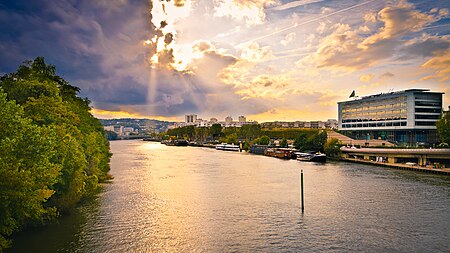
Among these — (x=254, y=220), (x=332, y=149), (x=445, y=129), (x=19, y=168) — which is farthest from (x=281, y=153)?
(x=19, y=168)

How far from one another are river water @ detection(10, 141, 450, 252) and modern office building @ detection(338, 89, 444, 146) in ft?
188

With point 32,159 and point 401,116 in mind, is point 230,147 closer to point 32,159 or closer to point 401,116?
point 401,116

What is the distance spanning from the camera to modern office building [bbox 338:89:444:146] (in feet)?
300

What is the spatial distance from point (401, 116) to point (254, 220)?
8360cm

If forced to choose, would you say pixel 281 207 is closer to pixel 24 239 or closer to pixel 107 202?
Answer: pixel 107 202

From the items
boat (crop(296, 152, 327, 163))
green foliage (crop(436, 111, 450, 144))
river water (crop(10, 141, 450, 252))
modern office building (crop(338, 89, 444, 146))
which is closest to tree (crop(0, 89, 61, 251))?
river water (crop(10, 141, 450, 252))

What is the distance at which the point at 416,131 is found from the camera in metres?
92.5

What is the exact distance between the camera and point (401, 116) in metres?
94.3

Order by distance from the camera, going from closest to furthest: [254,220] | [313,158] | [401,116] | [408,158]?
[254,220]
[408,158]
[313,158]
[401,116]

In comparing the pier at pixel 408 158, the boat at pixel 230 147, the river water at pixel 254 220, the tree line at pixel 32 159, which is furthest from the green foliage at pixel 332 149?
the tree line at pixel 32 159

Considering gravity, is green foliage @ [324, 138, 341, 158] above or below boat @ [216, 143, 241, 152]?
above

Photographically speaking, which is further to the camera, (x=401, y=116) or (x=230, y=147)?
(x=230, y=147)

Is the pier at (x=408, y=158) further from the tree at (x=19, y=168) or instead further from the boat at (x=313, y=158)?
the tree at (x=19, y=168)

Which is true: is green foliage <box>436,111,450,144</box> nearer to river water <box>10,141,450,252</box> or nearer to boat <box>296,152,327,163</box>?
boat <box>296,152,327,163</box>
